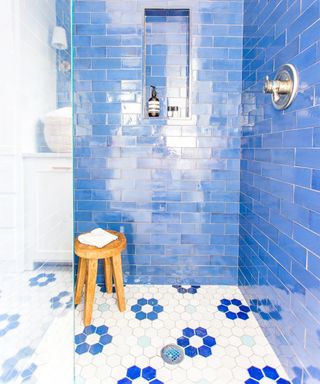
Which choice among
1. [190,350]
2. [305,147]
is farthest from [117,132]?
[190,350]

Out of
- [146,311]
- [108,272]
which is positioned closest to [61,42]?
[108,272]

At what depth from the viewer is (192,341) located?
1540 millimetres

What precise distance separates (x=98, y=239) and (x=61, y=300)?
42cm

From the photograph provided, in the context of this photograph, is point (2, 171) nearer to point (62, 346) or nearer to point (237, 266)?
point (62, 346)

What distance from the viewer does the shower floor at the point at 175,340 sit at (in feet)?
4.35

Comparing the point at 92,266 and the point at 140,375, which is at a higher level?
the point at 92,266

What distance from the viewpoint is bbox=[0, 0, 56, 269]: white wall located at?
1131 mm

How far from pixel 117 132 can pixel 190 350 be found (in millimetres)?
1430

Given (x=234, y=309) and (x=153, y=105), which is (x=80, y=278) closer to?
(x=234, y=309)

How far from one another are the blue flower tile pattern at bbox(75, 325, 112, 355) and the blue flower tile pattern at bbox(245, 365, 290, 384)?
719 millimetres

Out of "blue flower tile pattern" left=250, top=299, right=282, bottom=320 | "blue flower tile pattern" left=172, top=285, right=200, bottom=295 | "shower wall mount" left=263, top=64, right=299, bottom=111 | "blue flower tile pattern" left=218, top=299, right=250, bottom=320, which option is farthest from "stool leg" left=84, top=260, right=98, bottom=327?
"shower wall mount" left=263, top=64, right=299, bottom=111

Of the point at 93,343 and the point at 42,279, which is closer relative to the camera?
the point at 42,279

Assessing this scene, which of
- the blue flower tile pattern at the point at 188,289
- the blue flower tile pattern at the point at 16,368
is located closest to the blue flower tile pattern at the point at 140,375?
the blue flower tile pattern at the point at 16,368

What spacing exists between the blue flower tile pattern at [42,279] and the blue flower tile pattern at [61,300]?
9cm
